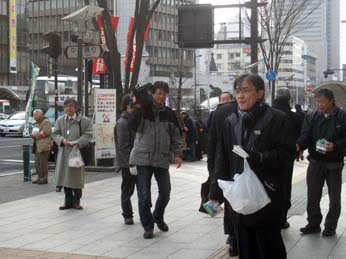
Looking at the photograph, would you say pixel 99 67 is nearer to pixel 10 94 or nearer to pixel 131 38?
pixel 131 38

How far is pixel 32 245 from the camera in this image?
22.3 ft

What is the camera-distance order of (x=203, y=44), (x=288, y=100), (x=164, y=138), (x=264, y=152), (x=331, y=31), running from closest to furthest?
(x=264, y=152) → (x=164, y=138) → (x=288, y=100) → (x=203, y=44) → (x=331, y=31)

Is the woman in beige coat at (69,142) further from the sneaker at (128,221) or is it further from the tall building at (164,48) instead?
the tall building at (164,48)

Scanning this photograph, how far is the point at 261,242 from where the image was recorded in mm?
4199

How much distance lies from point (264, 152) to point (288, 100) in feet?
11.2

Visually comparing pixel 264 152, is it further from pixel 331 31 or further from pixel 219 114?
pixel 331 31

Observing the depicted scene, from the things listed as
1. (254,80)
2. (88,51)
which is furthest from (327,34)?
(254,80)

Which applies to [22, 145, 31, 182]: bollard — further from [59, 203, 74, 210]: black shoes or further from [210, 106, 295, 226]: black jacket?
[210, 106, 295, 226]: black jacket

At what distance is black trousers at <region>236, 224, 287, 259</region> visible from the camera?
419 cm

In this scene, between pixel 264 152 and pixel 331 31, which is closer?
pixel 264 152

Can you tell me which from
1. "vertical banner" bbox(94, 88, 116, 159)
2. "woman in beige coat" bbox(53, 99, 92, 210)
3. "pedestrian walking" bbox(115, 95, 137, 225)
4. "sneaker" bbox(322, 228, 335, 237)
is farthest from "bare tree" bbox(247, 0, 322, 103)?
"sneaker" bbox(322, 228, 335, 237)

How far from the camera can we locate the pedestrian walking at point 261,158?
413cm

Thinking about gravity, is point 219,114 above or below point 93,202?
above

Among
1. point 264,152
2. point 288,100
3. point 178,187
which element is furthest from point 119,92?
point 264,152
